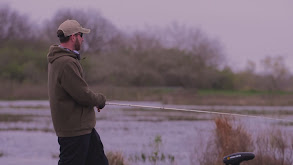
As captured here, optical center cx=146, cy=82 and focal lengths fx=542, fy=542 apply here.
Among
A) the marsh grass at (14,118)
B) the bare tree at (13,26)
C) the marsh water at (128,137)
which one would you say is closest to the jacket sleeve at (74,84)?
the marsh water at (128,137)

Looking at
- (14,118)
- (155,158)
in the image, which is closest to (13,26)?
(14,118)

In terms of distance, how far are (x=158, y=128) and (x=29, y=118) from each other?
4611mm

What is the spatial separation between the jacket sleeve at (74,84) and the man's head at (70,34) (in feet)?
0.80

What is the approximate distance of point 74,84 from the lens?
4238mm

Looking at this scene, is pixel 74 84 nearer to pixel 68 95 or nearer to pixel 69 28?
pixel 68 95

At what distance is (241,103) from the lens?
94.3ft

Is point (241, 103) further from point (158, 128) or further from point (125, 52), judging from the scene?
point (125, 52)

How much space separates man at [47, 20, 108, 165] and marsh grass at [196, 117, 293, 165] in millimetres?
3366

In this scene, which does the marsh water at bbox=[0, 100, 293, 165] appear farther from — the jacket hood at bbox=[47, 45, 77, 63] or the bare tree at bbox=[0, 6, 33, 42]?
the bare tree at bbox=[0, 6, 33, 42]

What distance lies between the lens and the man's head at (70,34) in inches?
174

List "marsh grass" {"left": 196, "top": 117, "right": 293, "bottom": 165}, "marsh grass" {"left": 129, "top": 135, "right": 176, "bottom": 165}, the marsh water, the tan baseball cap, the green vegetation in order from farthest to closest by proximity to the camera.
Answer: the green vegetation, the marsh water, "marsh grass" {"left": 129, "top": 135, "right": 176, "bottom": 165}, "marsh grass" {"left": 196, "top": 117, "right": 293, "bottom": 165}, the tan baseball cap

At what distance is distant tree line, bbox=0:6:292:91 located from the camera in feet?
129

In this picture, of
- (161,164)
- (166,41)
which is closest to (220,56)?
(166,41)

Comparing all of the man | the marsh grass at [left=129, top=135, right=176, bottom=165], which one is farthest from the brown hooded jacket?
the marsh grass at [left=129, top=135, right=176, bottom=165]
